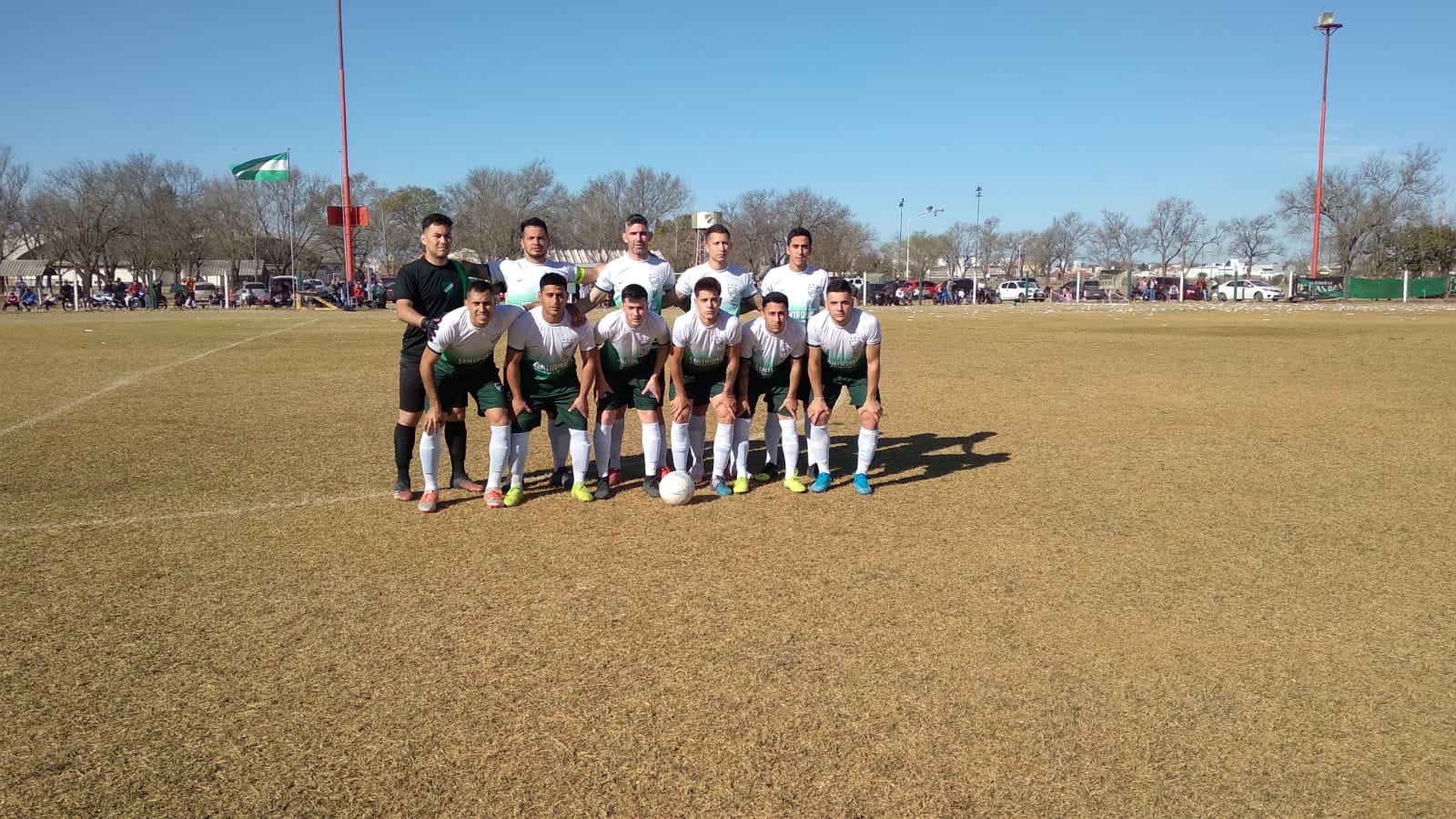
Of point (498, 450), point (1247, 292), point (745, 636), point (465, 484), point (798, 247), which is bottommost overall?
point (745, 636)

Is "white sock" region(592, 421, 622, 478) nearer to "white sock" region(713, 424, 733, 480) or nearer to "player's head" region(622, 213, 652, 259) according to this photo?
"white sock" region(713, 424, 733, 480)

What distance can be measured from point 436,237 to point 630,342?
1634 mm

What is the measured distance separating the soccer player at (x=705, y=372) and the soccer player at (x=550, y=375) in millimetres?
679

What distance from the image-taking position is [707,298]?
7062 mm

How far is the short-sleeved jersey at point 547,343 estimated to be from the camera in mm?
7145

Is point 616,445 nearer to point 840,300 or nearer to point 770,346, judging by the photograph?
point 770,346

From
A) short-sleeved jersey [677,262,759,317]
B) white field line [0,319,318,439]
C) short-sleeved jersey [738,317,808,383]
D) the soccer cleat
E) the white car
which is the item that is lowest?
the soccer cleat

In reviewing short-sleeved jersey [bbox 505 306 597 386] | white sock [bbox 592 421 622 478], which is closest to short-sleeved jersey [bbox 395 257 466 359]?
short-sleeved jersey [bbox 505 306 597 386]

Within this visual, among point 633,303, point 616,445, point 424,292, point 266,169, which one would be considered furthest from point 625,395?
point 266,169

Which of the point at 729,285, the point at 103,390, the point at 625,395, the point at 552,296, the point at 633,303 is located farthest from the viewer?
the point at 103,390

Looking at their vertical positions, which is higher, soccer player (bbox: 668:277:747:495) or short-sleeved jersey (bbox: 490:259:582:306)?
short-sleeved jersey (bbox: 490:259:582:306)

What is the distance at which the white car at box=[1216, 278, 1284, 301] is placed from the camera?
62.1 m

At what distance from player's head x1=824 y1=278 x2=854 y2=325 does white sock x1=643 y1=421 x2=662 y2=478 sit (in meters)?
1.62

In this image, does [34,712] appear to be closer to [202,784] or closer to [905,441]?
[202,784]
